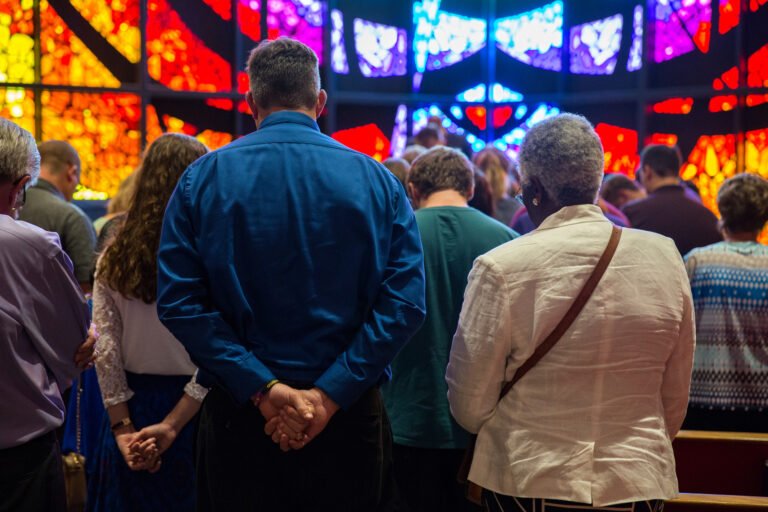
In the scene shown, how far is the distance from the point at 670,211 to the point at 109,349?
3412 mm

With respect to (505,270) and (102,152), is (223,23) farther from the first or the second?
(505,270)

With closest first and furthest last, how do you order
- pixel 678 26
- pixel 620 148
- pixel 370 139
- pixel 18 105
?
pixel 18 105 → pixel 678 26 → pixel 620 148 → pixel 370 139

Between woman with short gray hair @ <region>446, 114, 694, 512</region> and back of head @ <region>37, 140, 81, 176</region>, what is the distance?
3.27m

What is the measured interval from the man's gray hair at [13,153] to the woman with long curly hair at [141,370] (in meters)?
0.47

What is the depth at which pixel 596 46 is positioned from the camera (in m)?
9.96

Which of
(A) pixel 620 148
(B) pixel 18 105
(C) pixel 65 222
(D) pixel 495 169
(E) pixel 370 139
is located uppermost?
(B) pixel 18 105

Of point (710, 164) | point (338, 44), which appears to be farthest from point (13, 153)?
point (710, 164)

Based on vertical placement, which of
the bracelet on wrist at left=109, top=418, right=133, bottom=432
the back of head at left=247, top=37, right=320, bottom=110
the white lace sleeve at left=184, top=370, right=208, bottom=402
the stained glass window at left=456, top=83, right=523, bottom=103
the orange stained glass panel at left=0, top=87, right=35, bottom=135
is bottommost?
the bracelet on wrist at left=109, top=418, right=133, bottom=432

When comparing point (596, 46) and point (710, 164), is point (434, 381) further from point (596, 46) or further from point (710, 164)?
point (596, 46)

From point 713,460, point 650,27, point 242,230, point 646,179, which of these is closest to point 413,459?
point 713,460

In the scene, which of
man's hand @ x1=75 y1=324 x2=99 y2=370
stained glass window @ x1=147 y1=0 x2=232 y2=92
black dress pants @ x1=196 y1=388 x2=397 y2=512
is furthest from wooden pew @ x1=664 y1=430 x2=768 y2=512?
stained glass window @ x1=147 y1=0 x2=232 y2=92

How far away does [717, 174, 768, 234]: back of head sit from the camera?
4.06m

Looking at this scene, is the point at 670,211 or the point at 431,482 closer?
the point at 431,482

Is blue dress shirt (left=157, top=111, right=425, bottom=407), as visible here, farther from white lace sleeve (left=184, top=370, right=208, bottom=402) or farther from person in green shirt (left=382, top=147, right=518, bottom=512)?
person in green shirt (left=382, top=147, right=518, bottom=512)
